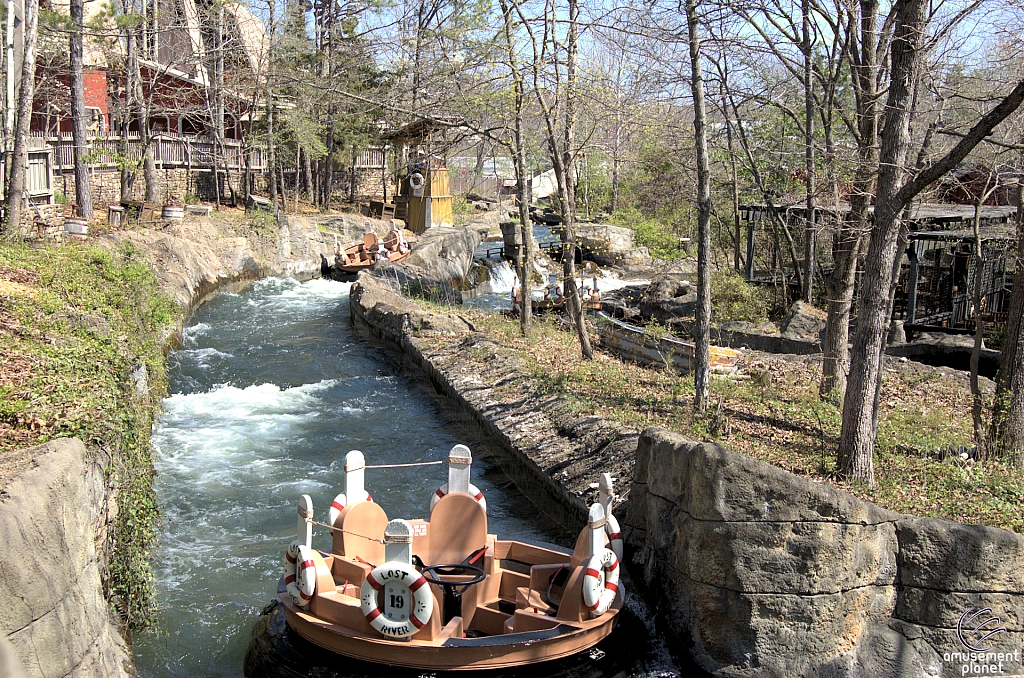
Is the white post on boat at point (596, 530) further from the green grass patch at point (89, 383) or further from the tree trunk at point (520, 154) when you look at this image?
the tree trunk at point (520, 154)

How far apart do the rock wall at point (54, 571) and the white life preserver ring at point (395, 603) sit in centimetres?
199

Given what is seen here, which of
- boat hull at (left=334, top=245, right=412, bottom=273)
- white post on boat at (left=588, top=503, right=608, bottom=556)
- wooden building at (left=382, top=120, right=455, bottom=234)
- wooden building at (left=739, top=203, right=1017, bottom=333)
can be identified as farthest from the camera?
wooden building at (left=382, top=120, right=455, bottom=234)

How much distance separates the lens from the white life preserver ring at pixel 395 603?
23.6 ft

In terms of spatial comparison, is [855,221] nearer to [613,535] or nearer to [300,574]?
[613,535]

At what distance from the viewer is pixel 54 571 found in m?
5.91

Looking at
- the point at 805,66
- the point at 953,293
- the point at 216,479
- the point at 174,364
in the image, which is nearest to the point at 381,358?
the point at 174,364

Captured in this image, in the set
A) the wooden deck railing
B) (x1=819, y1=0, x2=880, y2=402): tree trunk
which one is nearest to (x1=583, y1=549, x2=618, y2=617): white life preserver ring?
(x1=819, y1=0, x2=880, y2=402): tree trunk

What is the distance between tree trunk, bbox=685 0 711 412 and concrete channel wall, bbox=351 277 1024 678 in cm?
474

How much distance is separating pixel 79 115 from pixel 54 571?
23122mm

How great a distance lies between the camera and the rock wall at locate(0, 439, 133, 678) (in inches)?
216

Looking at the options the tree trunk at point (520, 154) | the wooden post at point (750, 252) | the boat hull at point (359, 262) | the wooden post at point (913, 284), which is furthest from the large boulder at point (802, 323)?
the boat hull at point (359, 262)

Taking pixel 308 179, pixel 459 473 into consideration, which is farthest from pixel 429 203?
pixel 459 473

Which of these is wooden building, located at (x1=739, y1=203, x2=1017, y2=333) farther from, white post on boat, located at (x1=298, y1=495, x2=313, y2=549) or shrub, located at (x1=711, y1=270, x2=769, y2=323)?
white post on boat, located at (x1=298, y1=495, x2=313, y2=549)

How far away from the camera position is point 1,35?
19906 mm
